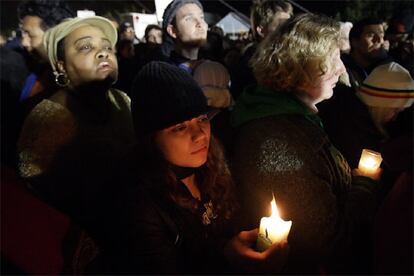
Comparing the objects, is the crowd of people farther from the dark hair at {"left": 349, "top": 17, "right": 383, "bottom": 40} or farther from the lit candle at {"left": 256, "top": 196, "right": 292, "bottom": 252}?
the dark hair at {"left": 349, "top": 17, "right": 383, "bottom": 40}

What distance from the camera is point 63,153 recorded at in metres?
1.92

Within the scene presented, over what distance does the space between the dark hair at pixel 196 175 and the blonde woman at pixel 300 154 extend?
9 cm

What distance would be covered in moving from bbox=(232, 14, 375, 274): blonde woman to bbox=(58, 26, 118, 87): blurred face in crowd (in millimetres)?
Answer: 895

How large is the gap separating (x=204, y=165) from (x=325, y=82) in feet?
2.50

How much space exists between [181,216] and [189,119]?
1.43ft

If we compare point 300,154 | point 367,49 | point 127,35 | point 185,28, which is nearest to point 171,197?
point 300,154

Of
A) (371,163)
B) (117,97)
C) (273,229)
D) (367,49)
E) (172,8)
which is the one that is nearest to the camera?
(273,229)

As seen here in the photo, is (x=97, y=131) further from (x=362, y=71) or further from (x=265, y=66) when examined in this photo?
(x=362, y=71)

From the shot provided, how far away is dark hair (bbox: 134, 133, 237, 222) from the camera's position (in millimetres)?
1527

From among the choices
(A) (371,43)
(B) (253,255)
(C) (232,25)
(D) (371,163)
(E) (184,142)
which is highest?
(E) (184,142)

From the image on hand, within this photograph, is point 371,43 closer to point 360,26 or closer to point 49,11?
point 360,26

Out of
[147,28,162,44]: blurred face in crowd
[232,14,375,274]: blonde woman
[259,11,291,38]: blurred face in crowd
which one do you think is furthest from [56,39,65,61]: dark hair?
[147,28,162,44]: blurred face in crowd

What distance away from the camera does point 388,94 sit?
7.32 feet

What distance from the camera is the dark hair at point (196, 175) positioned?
1.53 metres
